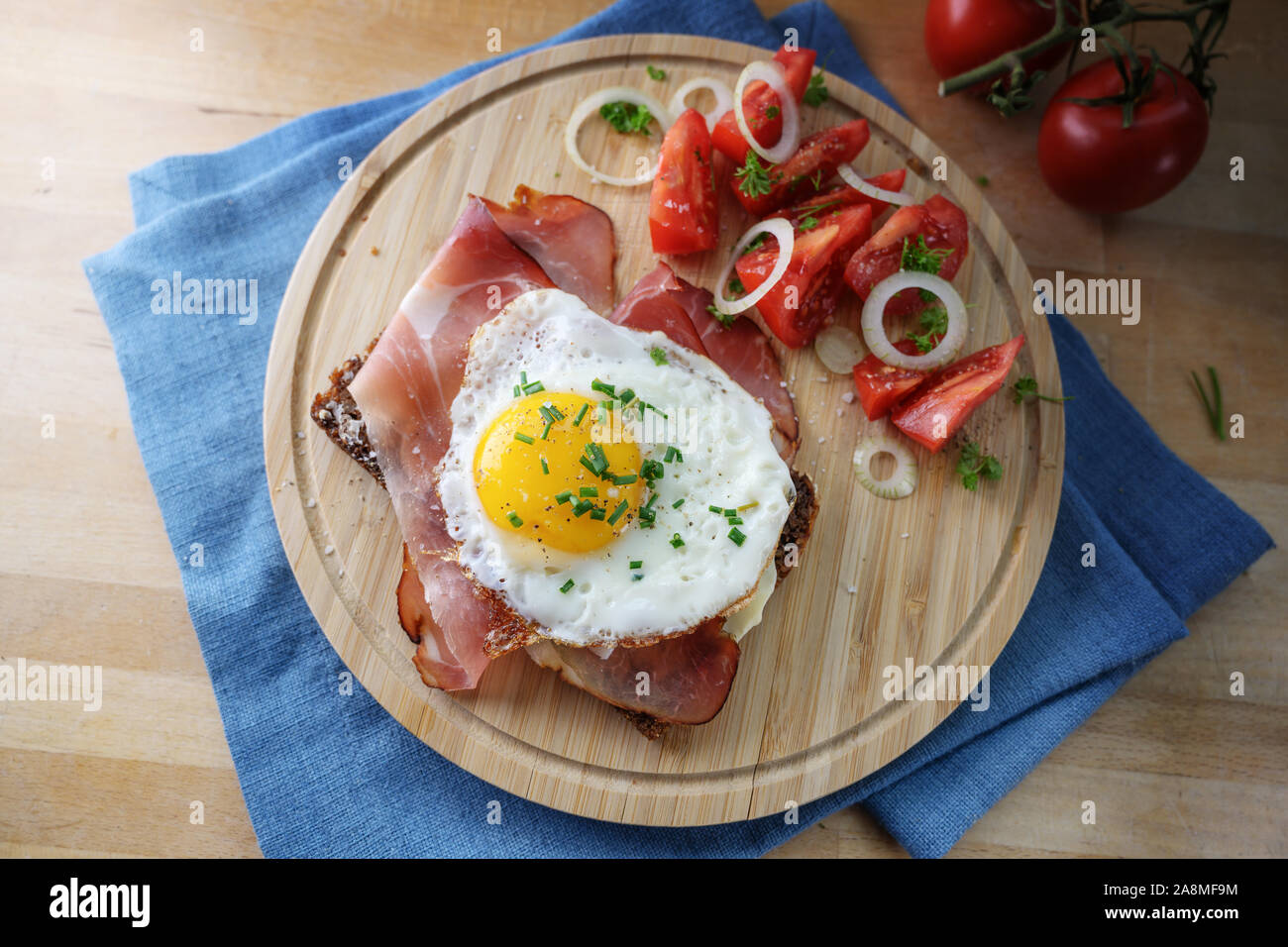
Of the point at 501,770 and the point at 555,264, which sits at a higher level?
the point at 555,264

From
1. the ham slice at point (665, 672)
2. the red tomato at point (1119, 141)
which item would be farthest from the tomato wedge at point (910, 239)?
the ham slice at point (665, 672)

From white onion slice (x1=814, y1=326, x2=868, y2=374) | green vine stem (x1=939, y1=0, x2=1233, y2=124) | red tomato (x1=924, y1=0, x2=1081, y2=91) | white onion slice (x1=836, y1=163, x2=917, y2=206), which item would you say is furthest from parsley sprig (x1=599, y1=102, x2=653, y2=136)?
red tomato (x1=924, y1=0, x2=1081, y2=91)

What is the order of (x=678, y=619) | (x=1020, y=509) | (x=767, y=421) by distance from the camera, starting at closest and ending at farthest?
→ (x=678, y=619), (x=767, y=421), (x=1020, y=509)

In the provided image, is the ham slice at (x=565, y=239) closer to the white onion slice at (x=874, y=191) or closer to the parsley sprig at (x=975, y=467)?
the white onion slice at (x=874, y=191)

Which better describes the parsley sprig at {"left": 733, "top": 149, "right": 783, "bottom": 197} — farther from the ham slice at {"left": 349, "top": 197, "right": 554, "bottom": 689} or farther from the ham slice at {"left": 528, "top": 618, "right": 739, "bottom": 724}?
the ham slice at {"left": 528, "top": 618, "right": 739, "bottom": 724}

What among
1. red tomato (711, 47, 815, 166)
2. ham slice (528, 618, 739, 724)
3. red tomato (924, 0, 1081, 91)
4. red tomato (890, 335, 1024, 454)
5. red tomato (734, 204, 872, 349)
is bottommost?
ham slice (528, 618, 739, 724)

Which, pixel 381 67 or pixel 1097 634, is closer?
pixel 1097 634

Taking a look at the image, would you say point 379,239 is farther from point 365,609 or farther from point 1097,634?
point 1097,634

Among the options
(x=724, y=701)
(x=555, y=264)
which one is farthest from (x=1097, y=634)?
(x=555, y=264)

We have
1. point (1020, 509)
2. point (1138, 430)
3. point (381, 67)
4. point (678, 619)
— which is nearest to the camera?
point (678, 619)
